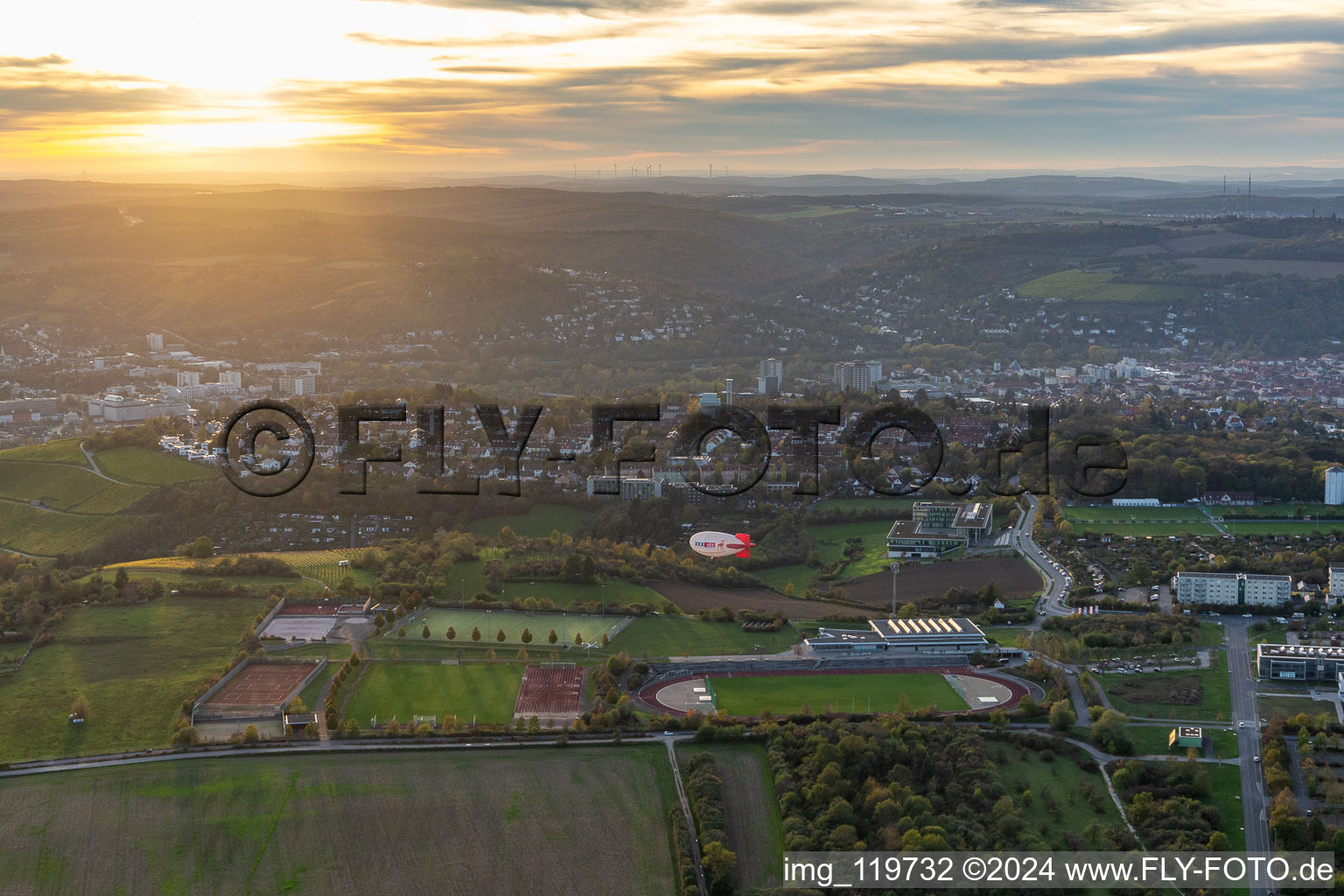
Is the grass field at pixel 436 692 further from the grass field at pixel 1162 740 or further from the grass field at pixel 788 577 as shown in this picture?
the grass field at pixel 1162 740

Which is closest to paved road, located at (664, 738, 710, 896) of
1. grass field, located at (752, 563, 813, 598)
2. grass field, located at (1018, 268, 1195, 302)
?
grass field, located at (752, 563, 813, 598)

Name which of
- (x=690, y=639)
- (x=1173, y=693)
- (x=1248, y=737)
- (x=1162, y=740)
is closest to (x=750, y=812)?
(x=1162, y=740)

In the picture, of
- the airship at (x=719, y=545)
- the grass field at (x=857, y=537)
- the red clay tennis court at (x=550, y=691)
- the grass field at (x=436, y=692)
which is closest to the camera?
the grass field at (x=436, y=692)

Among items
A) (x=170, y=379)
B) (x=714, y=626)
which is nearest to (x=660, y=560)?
(x=714, y=626)

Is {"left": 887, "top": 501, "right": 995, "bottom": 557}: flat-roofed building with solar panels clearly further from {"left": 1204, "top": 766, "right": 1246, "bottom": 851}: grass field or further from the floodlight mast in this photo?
{"left": 1204, "top": 766, "right": 1246, "bottom": 851}: grass field

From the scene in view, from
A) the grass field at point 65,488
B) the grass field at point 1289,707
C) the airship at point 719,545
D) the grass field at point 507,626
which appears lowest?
the grass field at point 1289,707

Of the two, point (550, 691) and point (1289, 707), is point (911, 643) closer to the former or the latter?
point (1289, 707)

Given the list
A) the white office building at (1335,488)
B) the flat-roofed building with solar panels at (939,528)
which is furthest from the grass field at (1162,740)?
the white office building at (1335,488)

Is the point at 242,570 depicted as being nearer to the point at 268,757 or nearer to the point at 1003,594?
the point at 268,757
